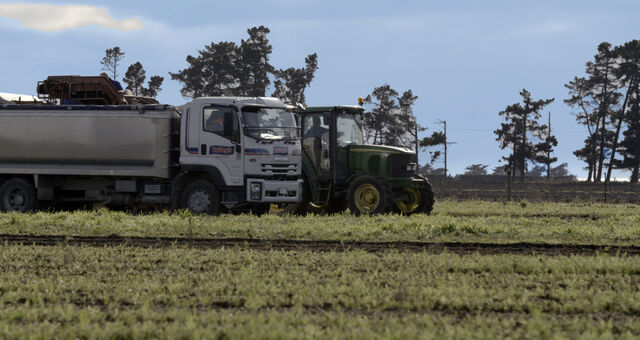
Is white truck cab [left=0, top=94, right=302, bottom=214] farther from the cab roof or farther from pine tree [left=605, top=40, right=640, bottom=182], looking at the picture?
pine tree [left=605, top=40, right=640, bottom=182]

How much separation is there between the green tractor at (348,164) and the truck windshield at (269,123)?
0.55 meters

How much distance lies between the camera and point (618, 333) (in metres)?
6.49

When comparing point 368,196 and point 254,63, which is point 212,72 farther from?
point 368,196

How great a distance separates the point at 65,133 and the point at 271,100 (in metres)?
6.37

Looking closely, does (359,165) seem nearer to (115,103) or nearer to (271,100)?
(271,100)

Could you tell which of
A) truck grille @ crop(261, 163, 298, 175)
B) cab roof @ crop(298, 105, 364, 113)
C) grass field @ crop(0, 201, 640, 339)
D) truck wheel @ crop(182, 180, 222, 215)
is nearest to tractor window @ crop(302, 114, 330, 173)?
cab roof @ crop(298, 105, 364, 113)

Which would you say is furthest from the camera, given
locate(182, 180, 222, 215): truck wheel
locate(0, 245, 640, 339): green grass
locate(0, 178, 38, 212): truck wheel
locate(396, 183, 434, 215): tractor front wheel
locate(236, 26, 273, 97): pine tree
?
locate(236, 26, 273, 97): pine tree

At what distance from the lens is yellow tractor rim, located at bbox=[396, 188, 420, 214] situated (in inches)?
794

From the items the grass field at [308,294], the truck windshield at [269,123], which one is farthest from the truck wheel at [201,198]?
the grass field at [308,294]

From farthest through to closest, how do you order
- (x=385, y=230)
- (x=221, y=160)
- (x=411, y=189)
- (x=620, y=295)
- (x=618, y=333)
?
(x=411, y=189)
(x=221, y=160)
(x=385, y=230)
(x=620, y=295)
(x=618, y=333)

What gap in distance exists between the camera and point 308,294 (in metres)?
7.91

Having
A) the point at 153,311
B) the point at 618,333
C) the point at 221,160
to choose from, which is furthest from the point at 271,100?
the point at 618,333

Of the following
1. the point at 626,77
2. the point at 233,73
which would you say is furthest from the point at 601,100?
the point at 233,73

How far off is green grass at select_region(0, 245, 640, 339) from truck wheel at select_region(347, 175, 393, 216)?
7735 mm
